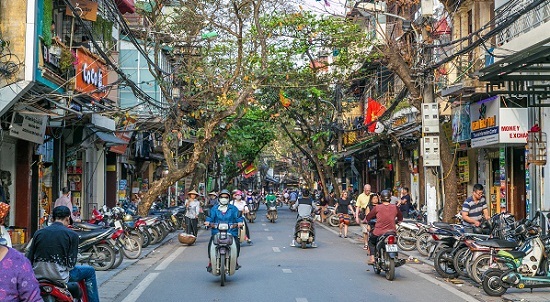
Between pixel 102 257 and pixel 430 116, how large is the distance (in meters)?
9.14

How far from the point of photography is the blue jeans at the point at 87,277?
8.38 meters

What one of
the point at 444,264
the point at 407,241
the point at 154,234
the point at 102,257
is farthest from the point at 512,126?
the point at 102,257

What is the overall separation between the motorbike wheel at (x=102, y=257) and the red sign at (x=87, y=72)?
4.88m

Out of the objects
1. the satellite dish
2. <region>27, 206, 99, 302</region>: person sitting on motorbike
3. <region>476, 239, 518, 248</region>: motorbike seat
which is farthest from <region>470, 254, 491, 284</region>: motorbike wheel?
the satellite dish

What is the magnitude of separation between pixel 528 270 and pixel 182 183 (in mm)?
42776

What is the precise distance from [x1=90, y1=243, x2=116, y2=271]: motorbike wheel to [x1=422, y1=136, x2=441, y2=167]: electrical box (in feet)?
28.1

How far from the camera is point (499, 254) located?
12609 mm

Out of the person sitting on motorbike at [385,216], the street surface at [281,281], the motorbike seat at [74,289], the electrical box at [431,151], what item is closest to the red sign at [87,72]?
the street surface at [281,281]

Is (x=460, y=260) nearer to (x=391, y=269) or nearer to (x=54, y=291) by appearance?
(x=391, y=269)

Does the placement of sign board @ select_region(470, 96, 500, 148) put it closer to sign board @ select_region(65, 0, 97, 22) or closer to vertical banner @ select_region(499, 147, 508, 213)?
vertical banner @ select_region(499, 147, 508, 213)

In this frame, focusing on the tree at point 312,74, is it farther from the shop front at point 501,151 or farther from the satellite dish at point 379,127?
the shop front at point 501,151

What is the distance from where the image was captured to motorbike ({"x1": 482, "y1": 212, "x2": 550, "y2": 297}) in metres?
11.9

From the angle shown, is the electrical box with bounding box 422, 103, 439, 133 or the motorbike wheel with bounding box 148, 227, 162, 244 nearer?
the electrical box with bounding box 422, 103, 439, 133

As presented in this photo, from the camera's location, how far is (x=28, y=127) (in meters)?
19.7
